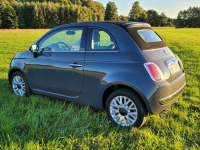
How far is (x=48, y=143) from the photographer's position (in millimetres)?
2680

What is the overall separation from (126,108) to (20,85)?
2806 mm

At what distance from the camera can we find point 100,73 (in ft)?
10.7

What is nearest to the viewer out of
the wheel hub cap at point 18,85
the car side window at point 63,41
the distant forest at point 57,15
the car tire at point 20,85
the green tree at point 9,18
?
the car side window at point 63,41

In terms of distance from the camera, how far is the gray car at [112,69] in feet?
9.65

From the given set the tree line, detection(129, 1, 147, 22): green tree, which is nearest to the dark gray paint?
detection(129, 1, 147, 22): green tree

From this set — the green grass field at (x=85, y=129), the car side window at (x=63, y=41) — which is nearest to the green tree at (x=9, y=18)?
the car side window at (x=63, y=41)

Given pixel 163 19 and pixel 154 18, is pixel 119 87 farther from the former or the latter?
pixel 154 18

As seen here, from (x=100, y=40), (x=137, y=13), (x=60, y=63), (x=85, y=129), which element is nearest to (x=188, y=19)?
(x=137, y=13)

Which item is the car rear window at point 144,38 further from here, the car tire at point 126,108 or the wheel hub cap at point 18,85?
the wheel hub cap at point 18,85

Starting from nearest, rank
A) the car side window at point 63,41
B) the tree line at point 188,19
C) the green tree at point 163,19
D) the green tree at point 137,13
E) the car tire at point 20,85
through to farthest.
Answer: the car side window at point 63,41
the car tire at point 20,85
the tree line at point 188,19
the green tree at point 137,13
the green tree at point 163,19

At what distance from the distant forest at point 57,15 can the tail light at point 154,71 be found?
6505cm

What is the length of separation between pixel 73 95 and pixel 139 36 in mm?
1614

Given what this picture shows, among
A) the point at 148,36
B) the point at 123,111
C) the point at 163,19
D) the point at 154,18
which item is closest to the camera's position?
the point at 123,111

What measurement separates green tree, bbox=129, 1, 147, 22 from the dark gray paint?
99851 mm
